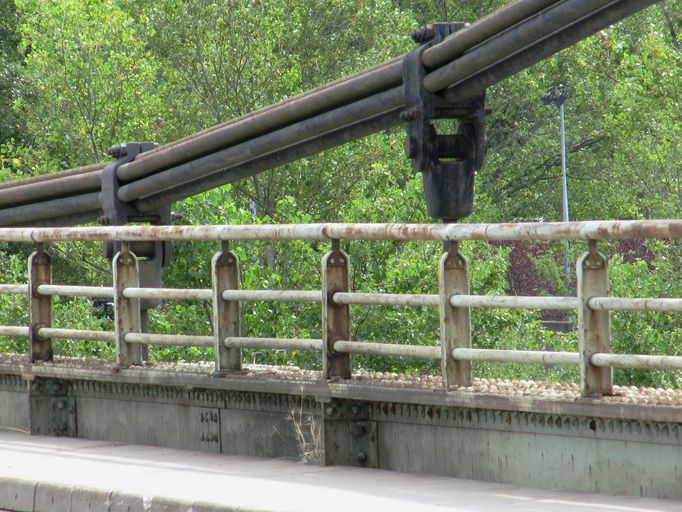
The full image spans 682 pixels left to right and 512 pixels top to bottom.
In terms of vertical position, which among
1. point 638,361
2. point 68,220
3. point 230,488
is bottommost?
point 230,488

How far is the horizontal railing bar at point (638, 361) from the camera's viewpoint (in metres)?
6.39

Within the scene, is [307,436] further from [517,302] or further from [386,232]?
[517,302]

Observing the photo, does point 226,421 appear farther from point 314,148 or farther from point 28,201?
point 28,201

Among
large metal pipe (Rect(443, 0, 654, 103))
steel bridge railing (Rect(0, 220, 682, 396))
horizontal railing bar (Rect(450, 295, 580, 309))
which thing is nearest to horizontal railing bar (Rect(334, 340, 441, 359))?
steel bridge railing (Rect(0, 220, 682, 396))

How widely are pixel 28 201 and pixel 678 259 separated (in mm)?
14025

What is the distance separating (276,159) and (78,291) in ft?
6.59

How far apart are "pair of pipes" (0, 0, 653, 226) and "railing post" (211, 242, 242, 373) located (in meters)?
1.69

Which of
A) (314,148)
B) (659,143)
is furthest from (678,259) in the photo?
(314,148)

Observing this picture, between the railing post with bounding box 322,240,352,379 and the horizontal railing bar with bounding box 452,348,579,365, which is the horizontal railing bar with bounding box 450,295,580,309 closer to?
the horizontal railing bar with bounding box 452,348,579,365

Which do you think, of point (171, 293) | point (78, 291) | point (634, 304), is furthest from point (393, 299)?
point (78, 291)

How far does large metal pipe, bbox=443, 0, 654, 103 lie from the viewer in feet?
27.5

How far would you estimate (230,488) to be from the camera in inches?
296

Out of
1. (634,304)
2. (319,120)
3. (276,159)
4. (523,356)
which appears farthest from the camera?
(276,159)

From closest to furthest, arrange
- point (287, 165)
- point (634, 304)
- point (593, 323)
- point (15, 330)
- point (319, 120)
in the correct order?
1. point (634, 304)
2. point (593, 323)
3. point (319, 120)
4. point (15, 330)
5. point (287, 165)
